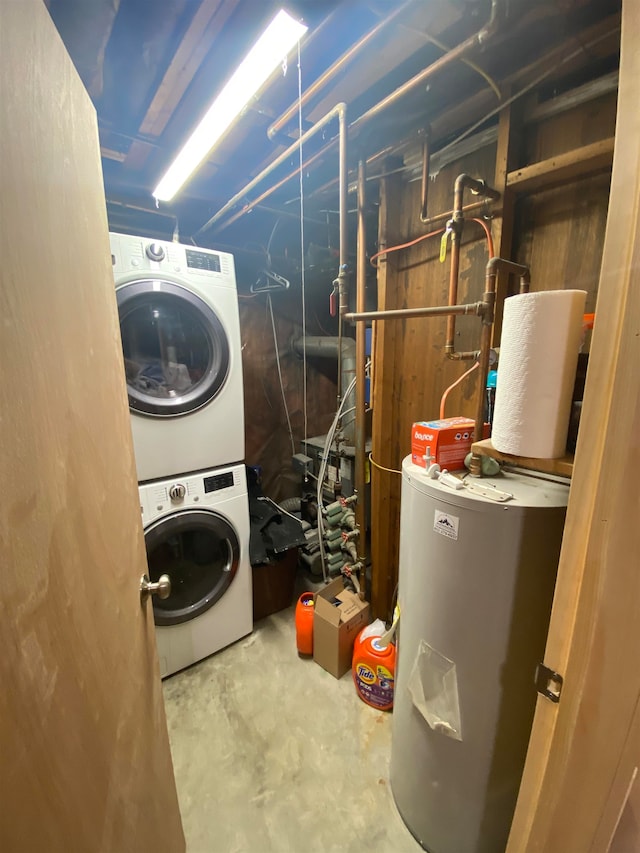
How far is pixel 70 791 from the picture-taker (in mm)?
479

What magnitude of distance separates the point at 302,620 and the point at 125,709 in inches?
46.0

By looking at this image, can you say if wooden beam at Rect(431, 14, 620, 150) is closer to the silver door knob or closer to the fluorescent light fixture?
the fluorescent light fixture

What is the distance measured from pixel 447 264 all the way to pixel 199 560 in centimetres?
182

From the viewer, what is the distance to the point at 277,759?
51.9 inches

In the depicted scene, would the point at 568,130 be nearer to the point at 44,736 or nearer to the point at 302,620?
the point at 44,736

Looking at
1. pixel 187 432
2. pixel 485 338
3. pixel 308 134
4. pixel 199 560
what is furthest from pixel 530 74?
pixel 199 560

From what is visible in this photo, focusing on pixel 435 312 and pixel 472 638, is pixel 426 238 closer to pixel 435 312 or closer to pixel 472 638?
pixel 435 312

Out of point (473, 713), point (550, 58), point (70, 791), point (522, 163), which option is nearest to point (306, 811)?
point (473, 713)

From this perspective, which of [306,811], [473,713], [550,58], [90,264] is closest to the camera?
[90,264]

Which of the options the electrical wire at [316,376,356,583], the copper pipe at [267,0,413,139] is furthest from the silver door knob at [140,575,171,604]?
the copper pipe at [267,0,413,139]

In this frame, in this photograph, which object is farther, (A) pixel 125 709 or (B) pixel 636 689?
(A) pixel 125 709

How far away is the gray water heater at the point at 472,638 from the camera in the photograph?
2.56 ft

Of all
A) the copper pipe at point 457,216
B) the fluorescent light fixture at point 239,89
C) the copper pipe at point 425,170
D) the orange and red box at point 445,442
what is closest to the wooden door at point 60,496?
the fluorescent light fixture at point 239,89

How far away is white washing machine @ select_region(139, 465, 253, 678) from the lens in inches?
59.0
